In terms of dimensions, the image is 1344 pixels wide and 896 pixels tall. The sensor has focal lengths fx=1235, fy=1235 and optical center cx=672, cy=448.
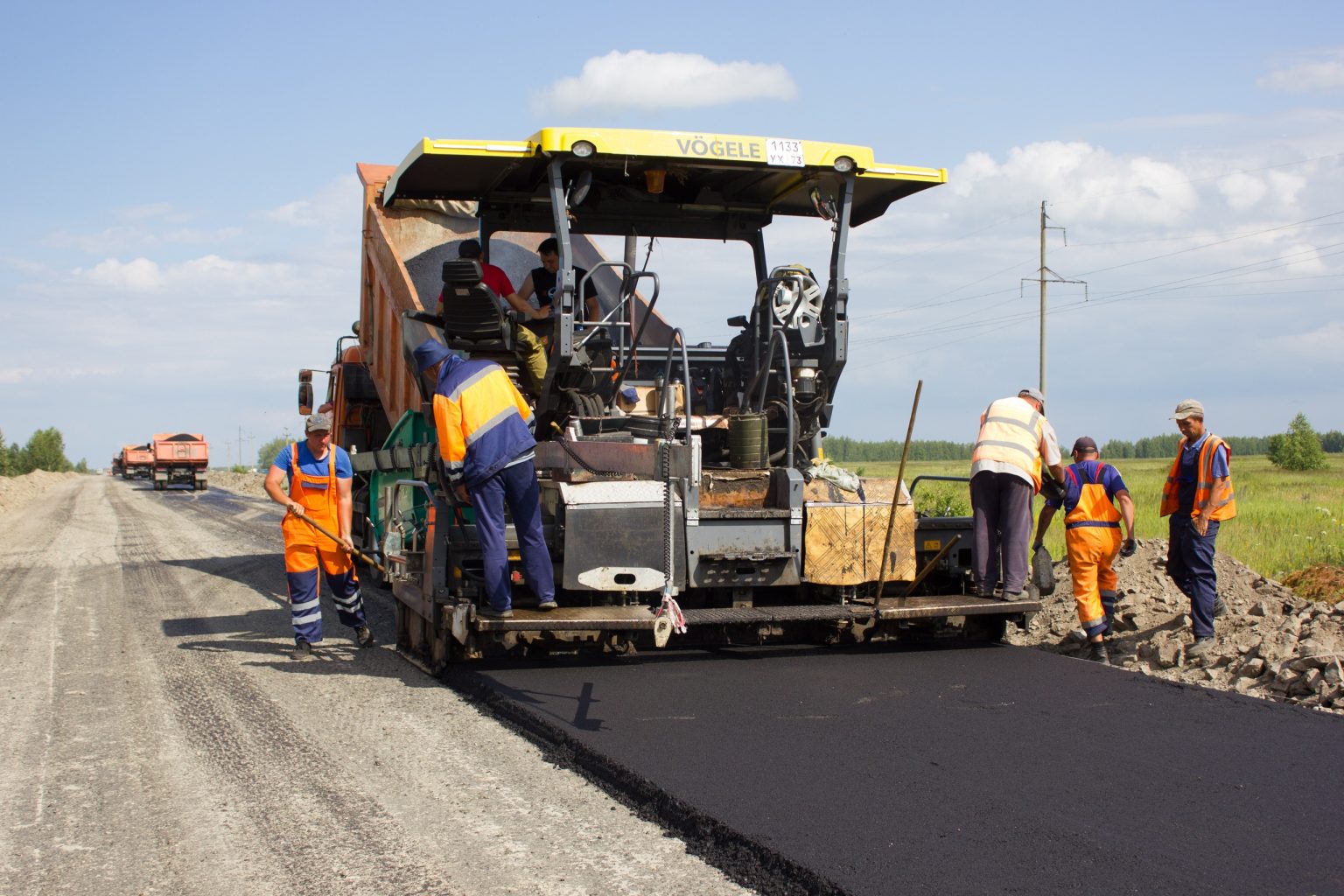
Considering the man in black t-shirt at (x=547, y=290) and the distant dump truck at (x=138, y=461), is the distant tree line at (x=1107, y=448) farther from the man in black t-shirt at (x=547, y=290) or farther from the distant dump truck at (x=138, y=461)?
the distant dump truck at (x=138, y=461)

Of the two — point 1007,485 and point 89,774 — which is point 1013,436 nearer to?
point 1007,485

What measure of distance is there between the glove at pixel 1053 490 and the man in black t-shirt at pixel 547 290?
2680mm

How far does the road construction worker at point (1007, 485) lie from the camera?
20.7ft

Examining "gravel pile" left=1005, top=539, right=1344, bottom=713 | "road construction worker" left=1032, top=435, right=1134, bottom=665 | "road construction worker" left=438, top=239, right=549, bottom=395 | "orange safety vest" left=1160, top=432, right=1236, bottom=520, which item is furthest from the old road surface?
"road construction worker" left=438, top=239, right=549, bottom=395

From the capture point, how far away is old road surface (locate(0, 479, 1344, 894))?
328cm

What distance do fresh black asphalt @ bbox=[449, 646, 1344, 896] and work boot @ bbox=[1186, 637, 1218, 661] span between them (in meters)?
0.58

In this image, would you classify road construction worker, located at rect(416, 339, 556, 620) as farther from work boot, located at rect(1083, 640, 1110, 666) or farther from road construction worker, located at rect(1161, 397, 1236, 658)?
road construction worker, located at rect(1161, 397, 1236, 658)

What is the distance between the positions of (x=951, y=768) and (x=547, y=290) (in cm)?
387

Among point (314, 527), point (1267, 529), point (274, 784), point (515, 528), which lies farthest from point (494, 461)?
point (1267, 529)

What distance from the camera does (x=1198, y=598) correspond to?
21.1ft

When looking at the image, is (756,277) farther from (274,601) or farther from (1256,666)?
(274,601)

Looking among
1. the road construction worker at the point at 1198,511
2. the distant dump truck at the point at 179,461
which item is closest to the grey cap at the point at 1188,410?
the road construction worker at the point at 1198,511

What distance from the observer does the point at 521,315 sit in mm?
6824

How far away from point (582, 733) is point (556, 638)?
1.28 meters
